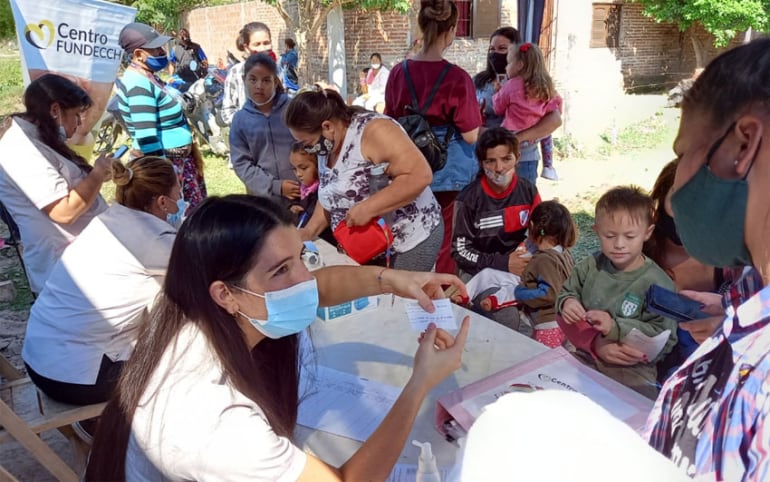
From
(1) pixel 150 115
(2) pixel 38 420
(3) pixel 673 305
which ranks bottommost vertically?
(2) pixel 38 420

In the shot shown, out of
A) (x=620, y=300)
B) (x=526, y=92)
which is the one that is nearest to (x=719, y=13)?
(x=526, y=92)

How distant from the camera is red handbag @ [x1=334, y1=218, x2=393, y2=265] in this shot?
2.41 meters

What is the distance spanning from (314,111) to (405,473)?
1.62 metres

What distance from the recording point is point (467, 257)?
2779 mm

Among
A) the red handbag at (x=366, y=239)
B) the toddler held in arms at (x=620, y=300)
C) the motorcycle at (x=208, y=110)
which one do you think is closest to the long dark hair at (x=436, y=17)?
the red handbag at (x=366, y=239)

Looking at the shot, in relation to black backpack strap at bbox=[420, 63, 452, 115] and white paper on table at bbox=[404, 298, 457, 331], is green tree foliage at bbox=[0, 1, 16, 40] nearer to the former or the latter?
black backpack strap at bbox=[420, 63, 452, 115]

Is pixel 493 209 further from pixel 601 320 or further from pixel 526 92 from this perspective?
pixel 526 92

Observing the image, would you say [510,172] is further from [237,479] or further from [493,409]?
[493,409]

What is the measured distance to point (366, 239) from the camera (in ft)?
7.93

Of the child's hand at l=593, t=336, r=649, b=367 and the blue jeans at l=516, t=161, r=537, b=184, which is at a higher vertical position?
the blue jeans at l=516, t=161, r=537, b=184

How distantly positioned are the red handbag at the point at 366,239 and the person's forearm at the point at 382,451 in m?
1.21

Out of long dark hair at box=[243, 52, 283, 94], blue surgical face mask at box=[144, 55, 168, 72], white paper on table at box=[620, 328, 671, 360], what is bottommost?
white paper on table at box=[620, 328, 671, 360]

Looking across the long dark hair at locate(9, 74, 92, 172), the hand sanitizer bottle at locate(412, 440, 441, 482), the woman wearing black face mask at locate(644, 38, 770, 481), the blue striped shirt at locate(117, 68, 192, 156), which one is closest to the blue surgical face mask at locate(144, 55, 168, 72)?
the blue striped shirt at locate(117, 68, 192, 156)

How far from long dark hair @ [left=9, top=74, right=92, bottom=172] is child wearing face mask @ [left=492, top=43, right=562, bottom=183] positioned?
2.91m
